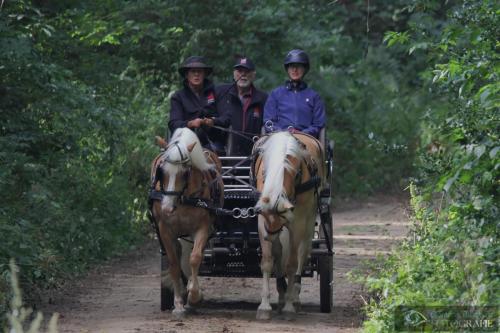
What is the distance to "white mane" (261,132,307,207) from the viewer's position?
10.5 meters

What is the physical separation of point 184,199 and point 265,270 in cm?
107

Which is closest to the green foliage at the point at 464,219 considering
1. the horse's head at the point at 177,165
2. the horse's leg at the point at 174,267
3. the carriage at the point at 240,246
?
the carriage at the point at 240,246

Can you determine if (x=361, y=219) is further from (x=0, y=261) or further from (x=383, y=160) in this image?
(x=0, y=261)

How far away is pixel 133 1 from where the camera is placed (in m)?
18.7

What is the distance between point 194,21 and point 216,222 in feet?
29.9

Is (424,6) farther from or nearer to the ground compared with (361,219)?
farther from the ground

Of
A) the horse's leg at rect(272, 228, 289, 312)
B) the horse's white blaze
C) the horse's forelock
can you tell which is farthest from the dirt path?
the horse's forelock

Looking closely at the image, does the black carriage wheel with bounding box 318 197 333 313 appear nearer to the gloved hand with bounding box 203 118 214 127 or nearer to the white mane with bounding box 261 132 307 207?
the white mane with bounding box 261 132 307 207

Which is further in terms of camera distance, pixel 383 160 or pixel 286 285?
pixel 383 160

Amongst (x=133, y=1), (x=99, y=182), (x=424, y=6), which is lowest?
(x=99, y=182)

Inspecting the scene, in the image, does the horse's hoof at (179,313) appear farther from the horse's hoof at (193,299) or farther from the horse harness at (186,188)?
the horse harness at (186,188)

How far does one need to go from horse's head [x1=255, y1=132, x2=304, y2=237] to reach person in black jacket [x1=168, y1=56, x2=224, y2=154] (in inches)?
46.6

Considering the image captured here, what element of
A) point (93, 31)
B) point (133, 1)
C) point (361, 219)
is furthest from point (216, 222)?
point (361, 219)

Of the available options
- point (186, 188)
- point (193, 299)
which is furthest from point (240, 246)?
point (186, 188)
